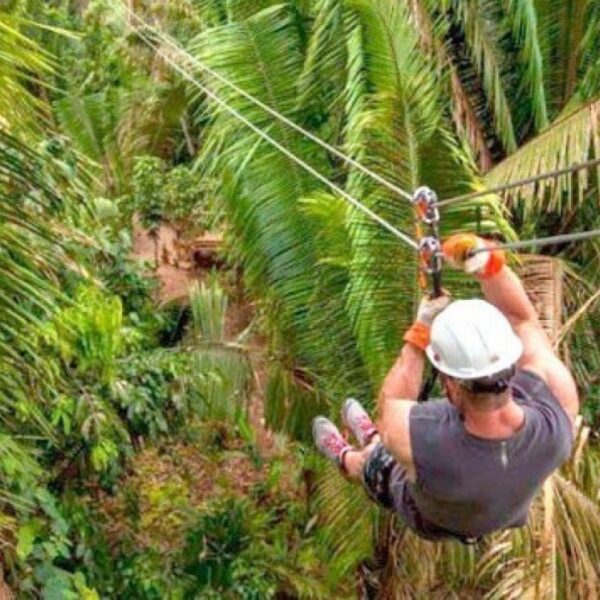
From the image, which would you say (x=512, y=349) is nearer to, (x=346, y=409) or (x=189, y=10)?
(x=346, y=409)

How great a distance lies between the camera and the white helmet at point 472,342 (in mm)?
2406

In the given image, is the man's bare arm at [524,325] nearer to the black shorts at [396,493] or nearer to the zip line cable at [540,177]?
the zip line cable at [540,177]

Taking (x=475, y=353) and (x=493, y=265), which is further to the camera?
(x=493, y=265)

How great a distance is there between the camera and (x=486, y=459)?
257 centimetres

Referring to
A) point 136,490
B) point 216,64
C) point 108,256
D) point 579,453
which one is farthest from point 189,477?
point 579,453

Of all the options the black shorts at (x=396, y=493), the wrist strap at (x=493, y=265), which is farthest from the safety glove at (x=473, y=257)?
the black shorts at (x=396, y=493)

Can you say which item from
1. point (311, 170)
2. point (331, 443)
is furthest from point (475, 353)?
point (311, 170)

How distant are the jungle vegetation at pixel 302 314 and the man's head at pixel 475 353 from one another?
4.82ft

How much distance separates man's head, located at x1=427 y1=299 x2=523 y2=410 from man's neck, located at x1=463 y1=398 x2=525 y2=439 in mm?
21

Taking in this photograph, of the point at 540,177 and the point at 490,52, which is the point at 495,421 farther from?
the point at 490,52

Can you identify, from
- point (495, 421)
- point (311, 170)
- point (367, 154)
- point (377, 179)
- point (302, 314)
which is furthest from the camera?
point (302, 314)

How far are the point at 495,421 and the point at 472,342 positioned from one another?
8.2 inches

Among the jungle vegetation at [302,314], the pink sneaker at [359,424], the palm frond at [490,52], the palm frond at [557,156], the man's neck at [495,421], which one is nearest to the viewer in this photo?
the man's neck at [495,421]

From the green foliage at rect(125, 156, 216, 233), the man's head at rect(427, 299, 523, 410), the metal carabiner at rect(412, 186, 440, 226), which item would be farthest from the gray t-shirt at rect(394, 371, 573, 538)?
the green foliage at rect(125, 156, 216, 233)
